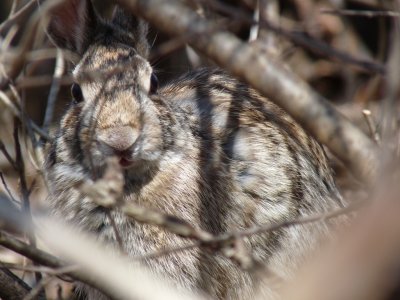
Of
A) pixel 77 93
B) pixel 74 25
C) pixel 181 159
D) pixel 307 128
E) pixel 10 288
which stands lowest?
pixel 10 288

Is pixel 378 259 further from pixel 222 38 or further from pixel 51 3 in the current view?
pixel 51 3

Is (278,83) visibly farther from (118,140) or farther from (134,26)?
(134,26)

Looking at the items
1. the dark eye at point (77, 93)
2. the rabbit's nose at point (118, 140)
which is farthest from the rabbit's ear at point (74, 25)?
the rabbit's nose at point (118, 140)

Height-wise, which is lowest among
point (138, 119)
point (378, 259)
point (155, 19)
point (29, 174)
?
point (29, 174)

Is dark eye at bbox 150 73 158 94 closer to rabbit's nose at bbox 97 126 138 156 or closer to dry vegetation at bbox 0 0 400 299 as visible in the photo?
dry vegetation at bbox 0 0 400 299

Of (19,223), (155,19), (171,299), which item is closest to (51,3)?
(155,19)

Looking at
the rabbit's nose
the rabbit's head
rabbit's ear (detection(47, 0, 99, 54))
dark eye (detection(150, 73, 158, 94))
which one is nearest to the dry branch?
the rabbit's head

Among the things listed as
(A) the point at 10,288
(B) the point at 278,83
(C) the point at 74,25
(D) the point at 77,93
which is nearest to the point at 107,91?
(D) the point at 77,93

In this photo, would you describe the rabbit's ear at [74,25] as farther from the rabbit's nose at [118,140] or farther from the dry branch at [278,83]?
the dry branch at [278,83]
